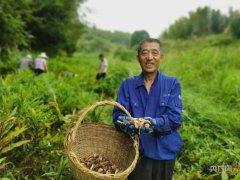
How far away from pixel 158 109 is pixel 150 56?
466mm

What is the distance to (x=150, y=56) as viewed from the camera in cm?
333

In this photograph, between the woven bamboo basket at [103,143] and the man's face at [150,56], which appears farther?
the woven bamboo basket at [103,143]

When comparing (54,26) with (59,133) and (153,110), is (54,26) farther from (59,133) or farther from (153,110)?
(153,110)

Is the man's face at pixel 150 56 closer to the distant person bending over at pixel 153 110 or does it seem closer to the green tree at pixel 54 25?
the distant person bending over at pixel 153 110

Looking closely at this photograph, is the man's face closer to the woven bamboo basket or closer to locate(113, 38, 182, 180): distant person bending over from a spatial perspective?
locate(113, 38, 182, 180): distant person bending over

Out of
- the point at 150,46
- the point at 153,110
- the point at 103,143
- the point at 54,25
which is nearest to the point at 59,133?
the point at 103,143

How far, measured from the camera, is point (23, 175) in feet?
14.1

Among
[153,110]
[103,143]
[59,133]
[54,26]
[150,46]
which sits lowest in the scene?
[59,133]

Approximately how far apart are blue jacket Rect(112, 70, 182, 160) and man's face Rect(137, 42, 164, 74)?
10 centimetres

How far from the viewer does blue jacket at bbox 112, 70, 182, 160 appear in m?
3.28

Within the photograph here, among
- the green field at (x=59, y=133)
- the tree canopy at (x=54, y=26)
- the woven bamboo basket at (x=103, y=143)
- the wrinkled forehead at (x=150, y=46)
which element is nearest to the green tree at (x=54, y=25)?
the tree canopy at (x=54, y=26)

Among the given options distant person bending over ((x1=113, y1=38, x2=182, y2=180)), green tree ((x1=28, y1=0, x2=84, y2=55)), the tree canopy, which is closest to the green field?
distant person bending over ((x1=113, y1=38, x2=182, y2=180))

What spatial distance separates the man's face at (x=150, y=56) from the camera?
335 cm

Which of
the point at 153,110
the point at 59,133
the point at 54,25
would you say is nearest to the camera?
the point at 153,110
